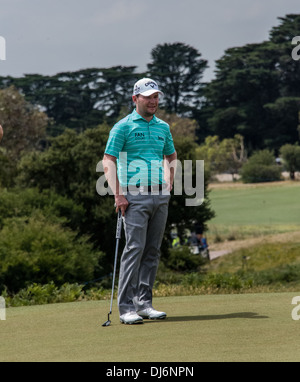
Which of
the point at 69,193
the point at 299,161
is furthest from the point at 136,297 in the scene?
the point at 299,161

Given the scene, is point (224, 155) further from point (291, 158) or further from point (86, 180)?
point (86, 180)

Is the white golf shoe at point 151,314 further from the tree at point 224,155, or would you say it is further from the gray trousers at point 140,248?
the tree at point 224,155

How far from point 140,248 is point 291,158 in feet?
248

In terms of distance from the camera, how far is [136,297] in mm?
7191

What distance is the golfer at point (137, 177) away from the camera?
22.7ft

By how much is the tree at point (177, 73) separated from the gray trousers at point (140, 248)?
9572 centimetres

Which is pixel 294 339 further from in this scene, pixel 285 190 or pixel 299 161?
pixel 299 161

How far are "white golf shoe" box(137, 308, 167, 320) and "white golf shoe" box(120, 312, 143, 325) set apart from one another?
22cm

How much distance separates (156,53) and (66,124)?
16552mm

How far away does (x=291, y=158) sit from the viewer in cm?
8100

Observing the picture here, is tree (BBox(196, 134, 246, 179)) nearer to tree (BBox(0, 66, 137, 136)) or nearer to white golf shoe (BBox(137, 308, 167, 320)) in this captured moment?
tree (BBox(0, 66, 137, 136))

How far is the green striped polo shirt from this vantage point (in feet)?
22.7

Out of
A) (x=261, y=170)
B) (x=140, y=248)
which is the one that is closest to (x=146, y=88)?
(x=140, y=248)

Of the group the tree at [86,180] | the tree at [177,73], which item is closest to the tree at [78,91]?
the tree at [177,73]
